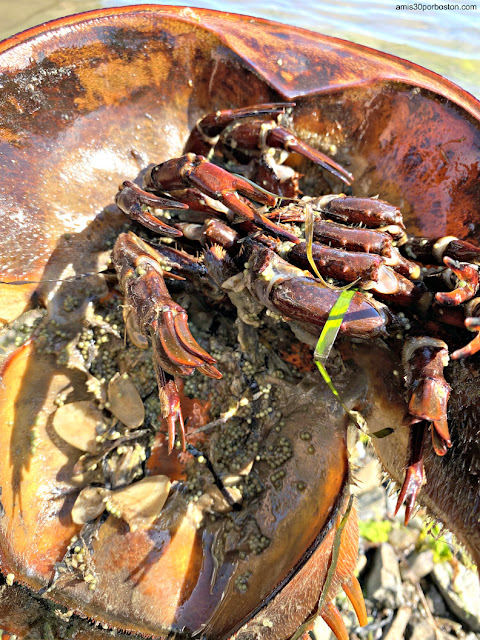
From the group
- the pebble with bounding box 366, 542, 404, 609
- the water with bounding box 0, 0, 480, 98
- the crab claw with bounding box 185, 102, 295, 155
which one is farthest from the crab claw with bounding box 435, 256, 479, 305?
the water with bounding box 0, 0, 480, 98

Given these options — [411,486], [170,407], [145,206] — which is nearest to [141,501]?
[170,407]

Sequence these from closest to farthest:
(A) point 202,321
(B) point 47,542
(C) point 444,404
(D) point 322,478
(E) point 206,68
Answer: (C) point 444,404
(D) point 322,478
(B) point 47,542
(A) point 202,321
(E) point 206,68

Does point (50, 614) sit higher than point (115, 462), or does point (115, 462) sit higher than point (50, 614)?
point (115, 462)

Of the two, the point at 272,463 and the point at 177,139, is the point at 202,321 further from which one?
the point at 177,139

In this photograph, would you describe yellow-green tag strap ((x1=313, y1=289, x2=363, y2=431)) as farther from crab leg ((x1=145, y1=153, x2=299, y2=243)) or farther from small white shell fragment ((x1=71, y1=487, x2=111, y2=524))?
small white shell fragment ((x1=71, y1=487, x2=111, y2=524))

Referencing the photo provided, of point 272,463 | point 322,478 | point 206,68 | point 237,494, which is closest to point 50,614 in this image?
point 237,494

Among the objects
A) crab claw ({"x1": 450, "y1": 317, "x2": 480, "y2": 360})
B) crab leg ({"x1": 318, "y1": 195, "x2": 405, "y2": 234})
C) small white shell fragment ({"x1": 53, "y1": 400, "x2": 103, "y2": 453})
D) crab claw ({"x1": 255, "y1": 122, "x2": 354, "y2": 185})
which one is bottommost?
small white shell fragment ({"x1": 53, "y1": 400, "x2": 103, "y2": 453})
